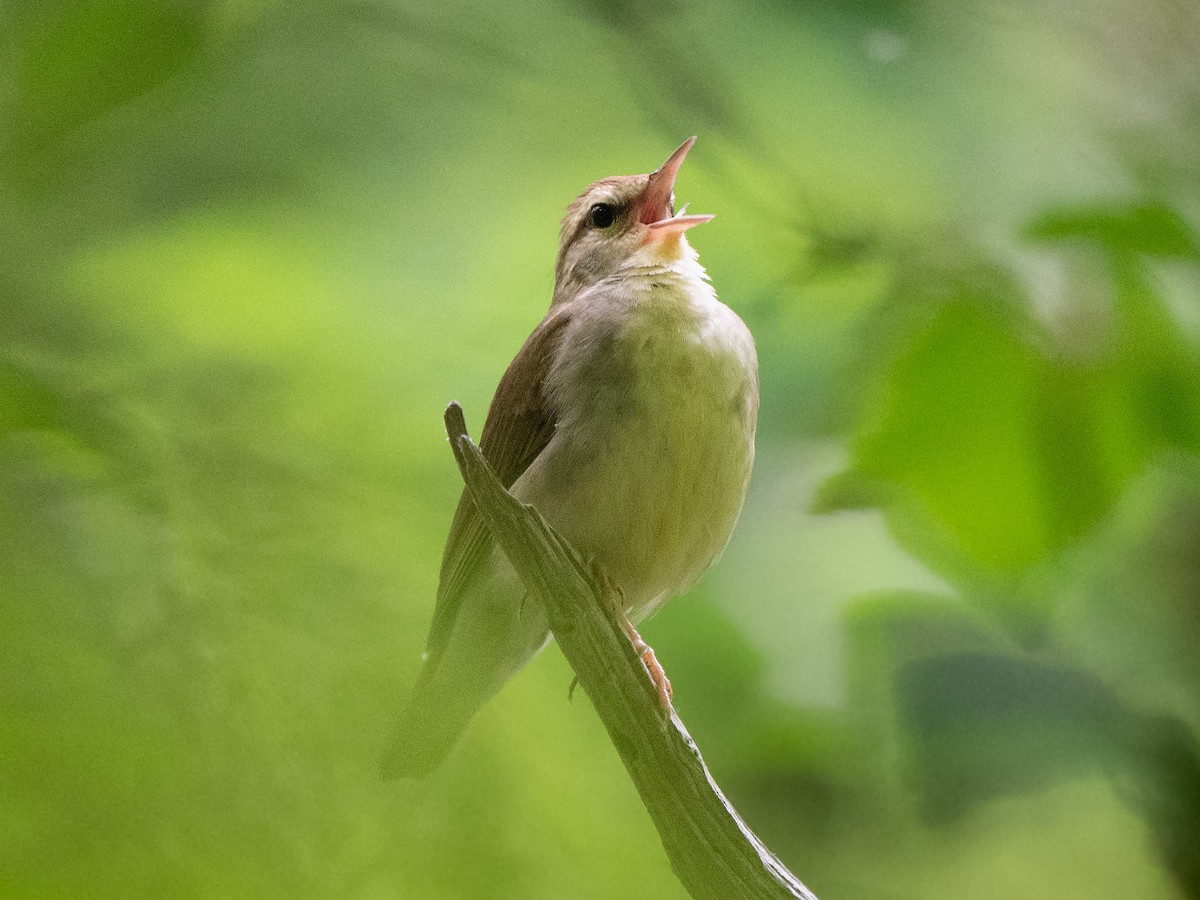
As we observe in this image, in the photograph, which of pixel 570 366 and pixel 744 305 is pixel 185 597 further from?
pixel 744 305

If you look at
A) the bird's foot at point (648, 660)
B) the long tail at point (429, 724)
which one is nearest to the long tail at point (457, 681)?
the long tail at point (429, 724)

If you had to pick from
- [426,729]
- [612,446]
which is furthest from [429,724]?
[612,446]

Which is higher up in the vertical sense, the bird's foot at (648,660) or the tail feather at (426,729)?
the tail feather at (426,729)

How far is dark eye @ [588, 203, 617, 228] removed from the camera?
50.8 inches

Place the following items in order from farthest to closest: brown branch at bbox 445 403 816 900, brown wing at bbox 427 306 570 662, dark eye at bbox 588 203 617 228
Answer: dark eye at bbox 588 203 617 228, brown wing at bbox 427 306 570 662, brown branch at bbox 445 403 816 900

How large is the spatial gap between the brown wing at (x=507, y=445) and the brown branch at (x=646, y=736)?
6.5 inches

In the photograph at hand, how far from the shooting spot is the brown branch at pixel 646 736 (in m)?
1.02

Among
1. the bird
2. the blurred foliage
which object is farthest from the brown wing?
the blurred foliage

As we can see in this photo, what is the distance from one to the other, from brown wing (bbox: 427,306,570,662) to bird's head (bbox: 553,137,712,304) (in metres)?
0.09

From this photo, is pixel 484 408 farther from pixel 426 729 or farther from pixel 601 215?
pixel 426 729

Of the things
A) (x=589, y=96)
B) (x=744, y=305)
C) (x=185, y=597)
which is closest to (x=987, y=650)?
(x=744, y=305)

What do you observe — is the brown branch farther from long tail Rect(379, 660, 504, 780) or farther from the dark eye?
the dark eye

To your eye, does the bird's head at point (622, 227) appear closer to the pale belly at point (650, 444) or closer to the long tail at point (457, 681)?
the pale belly at point (650, 444)

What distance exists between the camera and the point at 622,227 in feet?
4.21
